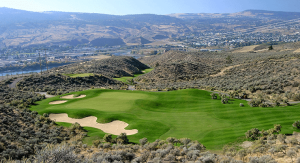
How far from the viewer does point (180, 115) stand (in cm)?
2103

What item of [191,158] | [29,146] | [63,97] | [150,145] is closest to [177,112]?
[150,145]

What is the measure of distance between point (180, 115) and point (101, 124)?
8.24 metres

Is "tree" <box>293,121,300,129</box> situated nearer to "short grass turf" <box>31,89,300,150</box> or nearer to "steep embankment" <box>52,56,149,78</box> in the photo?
"short grass turf" <box>31,89,300,150</box>

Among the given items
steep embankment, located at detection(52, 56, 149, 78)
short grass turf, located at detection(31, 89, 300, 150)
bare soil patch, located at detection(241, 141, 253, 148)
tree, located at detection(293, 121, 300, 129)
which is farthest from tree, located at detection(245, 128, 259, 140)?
steep embankment, located at detection(52, 56, 149, 78)

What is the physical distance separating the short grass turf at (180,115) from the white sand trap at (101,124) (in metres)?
0.51

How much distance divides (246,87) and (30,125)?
3258cm

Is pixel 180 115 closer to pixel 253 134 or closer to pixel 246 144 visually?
pixel 253 134

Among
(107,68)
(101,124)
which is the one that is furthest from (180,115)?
(107,68)

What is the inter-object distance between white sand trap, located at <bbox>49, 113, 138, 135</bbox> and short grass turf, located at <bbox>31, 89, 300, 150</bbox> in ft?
1.66

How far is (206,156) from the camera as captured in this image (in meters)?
11.4

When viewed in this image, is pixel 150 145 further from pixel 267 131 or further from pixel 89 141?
pixel 267 131

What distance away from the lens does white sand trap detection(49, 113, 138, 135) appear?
60.7 ft

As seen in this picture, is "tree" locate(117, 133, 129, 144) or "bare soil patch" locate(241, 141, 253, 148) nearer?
"bare soil patch" locate(241, 141, 253, 148)

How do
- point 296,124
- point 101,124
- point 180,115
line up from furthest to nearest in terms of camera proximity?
point 180,115 < point 101,124 < point 296,124
